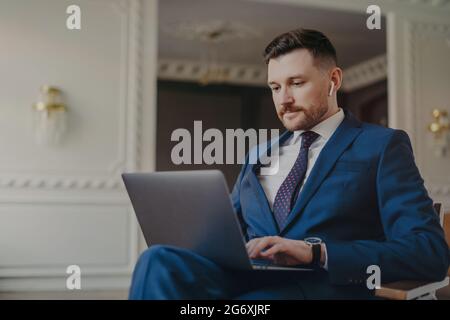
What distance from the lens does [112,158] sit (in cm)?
282

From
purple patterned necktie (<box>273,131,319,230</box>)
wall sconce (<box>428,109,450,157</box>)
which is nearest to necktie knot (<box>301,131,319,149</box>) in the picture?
purple patterned necktie (<box>273,131,319,230</box>)

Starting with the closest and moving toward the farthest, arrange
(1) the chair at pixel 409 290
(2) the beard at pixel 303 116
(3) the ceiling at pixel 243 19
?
(1) the chair at pixel 409 290 → (2) the beard at pixel 303 116 → (3) the ceiling at pixel 243 19

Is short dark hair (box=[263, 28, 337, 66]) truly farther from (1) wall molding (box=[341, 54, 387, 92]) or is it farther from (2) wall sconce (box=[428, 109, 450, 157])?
(2) wall sconce (box=[428, 109, 450, 157])

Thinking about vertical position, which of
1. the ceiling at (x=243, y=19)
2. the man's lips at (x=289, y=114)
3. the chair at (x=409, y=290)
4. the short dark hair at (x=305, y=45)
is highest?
the ceiling at (x=243, y=19)

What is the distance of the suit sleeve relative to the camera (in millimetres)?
1069

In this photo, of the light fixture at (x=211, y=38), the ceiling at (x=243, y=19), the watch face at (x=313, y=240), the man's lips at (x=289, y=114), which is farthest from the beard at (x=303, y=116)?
the light fixture at (x=211, y=38)

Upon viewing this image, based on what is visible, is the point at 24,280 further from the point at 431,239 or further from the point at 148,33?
the point at 431,239

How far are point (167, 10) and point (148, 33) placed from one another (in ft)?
0.51

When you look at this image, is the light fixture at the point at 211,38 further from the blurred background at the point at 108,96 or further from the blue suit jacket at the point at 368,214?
the blue suit jacket at the point at 368,214

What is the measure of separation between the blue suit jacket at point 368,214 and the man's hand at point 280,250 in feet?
0.19

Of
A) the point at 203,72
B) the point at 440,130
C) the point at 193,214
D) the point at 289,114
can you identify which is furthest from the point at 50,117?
the point at 440,130

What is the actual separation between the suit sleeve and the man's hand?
0.20ft

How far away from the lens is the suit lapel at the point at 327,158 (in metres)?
1.12
